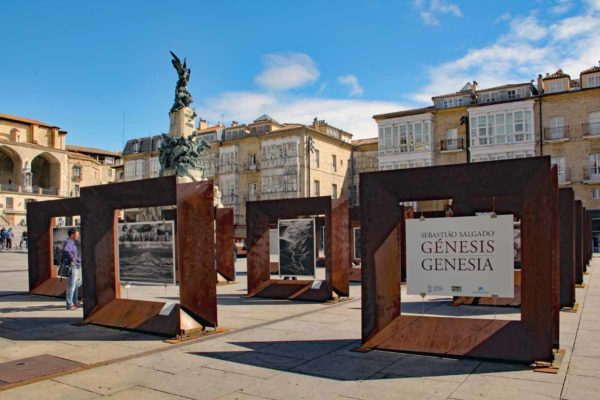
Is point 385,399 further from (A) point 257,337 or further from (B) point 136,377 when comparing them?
(A) point 257,337

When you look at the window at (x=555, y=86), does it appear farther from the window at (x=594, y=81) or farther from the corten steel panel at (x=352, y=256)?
the corten steel panel at (x=352, y=256)

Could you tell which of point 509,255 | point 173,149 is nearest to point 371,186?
point 509,255

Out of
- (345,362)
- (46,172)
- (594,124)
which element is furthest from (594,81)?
(46,172)

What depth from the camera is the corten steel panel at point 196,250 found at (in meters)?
8.77

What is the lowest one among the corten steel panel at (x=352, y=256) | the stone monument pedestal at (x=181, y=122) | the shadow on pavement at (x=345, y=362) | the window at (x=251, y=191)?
the shadow on pavement at (x=345, y=362)

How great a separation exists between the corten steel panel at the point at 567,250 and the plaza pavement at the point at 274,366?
77 cm

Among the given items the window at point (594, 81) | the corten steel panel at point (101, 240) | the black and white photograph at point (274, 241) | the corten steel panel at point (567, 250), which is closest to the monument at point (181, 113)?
the black and white photograph at point (274, 241)

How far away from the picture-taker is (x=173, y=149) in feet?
88.6

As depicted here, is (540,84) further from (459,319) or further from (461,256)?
(459,319)

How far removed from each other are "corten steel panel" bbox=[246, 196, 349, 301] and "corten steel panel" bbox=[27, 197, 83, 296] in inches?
200

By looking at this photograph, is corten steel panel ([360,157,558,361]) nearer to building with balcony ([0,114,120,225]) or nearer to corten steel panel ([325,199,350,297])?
corten steel panel ([325,199,350,297])

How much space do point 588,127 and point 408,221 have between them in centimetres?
3875

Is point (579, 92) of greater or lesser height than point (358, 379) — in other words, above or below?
above

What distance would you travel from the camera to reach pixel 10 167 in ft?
235
